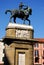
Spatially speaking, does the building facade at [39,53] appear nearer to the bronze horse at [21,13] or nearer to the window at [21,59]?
the bronze horse at [21,13]

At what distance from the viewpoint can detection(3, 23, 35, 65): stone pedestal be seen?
24578mm

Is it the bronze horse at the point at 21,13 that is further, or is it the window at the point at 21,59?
the bronze horse at the point at 21,13

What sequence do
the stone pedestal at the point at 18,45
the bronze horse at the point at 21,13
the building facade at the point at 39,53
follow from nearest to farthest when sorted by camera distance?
the stone pedestal at the point at 18,45
the bronze horse at the point at 21,13
the building facade at the point at 39,53

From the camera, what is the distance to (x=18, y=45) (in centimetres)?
2475

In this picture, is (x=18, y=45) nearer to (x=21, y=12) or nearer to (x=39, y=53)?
(x=21, y=12)

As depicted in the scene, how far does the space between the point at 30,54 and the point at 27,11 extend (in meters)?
3.66

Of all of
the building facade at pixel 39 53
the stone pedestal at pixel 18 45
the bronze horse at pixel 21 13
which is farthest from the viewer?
the building facade at pixel 39 53

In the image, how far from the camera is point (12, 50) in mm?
24656

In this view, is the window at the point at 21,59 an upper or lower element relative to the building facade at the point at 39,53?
upper

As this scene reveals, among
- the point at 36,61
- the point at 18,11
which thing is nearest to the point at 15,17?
the point at 18,11

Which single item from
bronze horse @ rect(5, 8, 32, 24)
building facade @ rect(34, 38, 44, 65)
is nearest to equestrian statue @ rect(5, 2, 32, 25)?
bronze horse @ rect(5, 8, 32, 24)

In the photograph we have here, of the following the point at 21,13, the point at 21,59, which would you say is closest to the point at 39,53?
the point at 21,13

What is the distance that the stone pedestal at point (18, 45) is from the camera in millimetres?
24578

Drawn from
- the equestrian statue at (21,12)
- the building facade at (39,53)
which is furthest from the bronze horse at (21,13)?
the building facade at (39,53)
